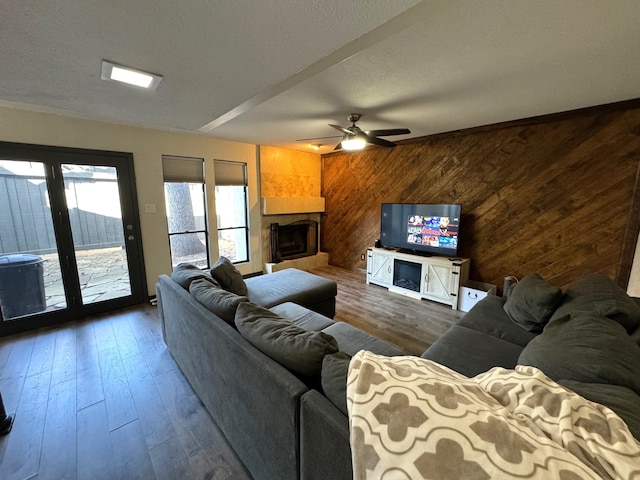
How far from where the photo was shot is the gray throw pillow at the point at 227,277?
2334 millimetres

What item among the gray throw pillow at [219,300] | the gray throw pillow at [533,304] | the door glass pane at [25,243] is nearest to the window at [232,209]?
the door glass pane at [25,243]

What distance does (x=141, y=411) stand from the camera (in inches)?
71.1

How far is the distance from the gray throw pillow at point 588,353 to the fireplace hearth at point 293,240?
13.8 ft

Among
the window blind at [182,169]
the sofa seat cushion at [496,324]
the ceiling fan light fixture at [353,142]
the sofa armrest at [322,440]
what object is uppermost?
the ceiling fan light fixture at [353,142]

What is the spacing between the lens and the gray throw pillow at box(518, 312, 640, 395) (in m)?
1.00

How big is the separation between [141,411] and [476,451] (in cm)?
214

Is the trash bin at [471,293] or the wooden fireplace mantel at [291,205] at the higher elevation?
the wooden fireplace mantel at [291,205]

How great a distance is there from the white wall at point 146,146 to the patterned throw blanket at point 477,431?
3780 mm

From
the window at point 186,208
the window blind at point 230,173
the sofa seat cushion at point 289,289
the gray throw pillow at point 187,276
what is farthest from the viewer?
the window blind at point 230,173

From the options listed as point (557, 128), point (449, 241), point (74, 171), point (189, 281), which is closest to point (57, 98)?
point (74, 171)

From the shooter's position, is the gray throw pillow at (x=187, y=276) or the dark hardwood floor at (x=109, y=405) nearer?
the dark hardwood floor at (x=109, y=405)

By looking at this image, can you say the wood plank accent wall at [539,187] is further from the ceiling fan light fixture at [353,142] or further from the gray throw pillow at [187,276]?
the gray throw pillow at [187,276]

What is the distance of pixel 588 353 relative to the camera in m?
1.12

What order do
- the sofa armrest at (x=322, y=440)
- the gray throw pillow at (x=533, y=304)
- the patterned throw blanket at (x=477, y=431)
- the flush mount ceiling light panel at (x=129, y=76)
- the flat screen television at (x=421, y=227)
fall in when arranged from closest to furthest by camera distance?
the patterned throw blanket at (x=477, y=431) → the sofa armrest at (x=322, y=440) → the flush mount ceiling light panel at (x=129, y=76) → the gray throw pillow at (x=533, y=304) → the flat screen television at (x=421, y=227)
